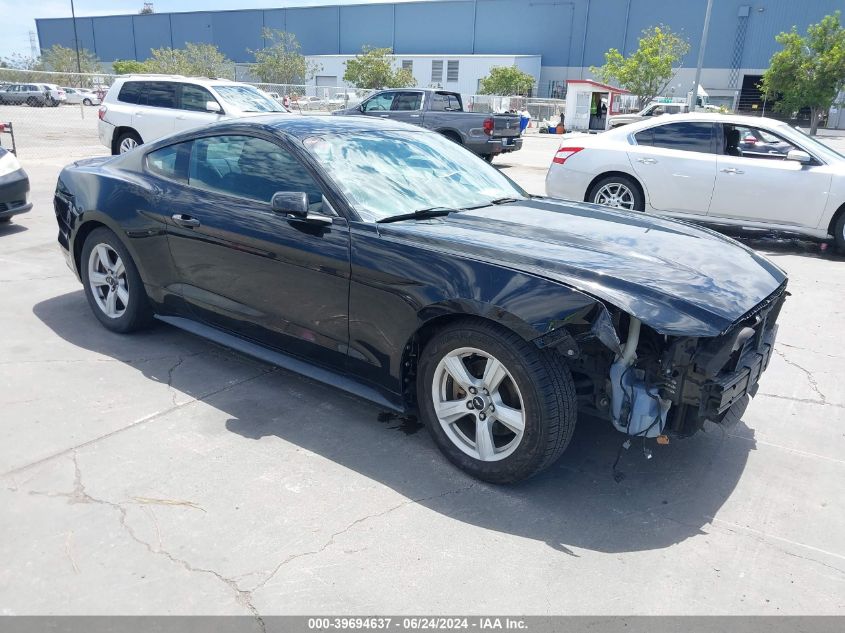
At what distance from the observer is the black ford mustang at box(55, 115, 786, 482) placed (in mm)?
2996

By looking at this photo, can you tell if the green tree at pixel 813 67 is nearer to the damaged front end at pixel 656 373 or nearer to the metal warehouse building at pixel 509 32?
the metal warehouse building at pixel 509 32

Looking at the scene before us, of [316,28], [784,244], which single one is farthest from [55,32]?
[784,244]

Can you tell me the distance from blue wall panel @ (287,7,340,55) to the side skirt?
240ft

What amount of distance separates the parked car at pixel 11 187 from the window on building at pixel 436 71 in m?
58.6

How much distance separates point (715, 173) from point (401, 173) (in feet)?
19.8

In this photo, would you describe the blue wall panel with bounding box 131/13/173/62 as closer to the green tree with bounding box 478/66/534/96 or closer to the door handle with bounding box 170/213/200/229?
the green tree with bounding box 478/66/534/96

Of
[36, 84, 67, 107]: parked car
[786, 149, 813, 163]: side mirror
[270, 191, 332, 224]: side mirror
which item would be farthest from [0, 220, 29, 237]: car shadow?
[36, 84, 67, 107]: parked car

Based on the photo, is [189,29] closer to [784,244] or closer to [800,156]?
[784,244]

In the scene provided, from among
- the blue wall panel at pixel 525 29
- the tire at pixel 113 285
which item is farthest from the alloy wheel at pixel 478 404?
the blue wall panel at pixel 525 29

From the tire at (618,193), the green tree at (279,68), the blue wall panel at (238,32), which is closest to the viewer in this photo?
the tire at (618,193)

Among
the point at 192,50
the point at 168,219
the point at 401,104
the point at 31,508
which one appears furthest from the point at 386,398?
the point at 192,50

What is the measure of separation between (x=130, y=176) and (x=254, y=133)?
49.1 inches

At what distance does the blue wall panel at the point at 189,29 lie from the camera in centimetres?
7888

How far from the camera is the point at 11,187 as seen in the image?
26.6ft
